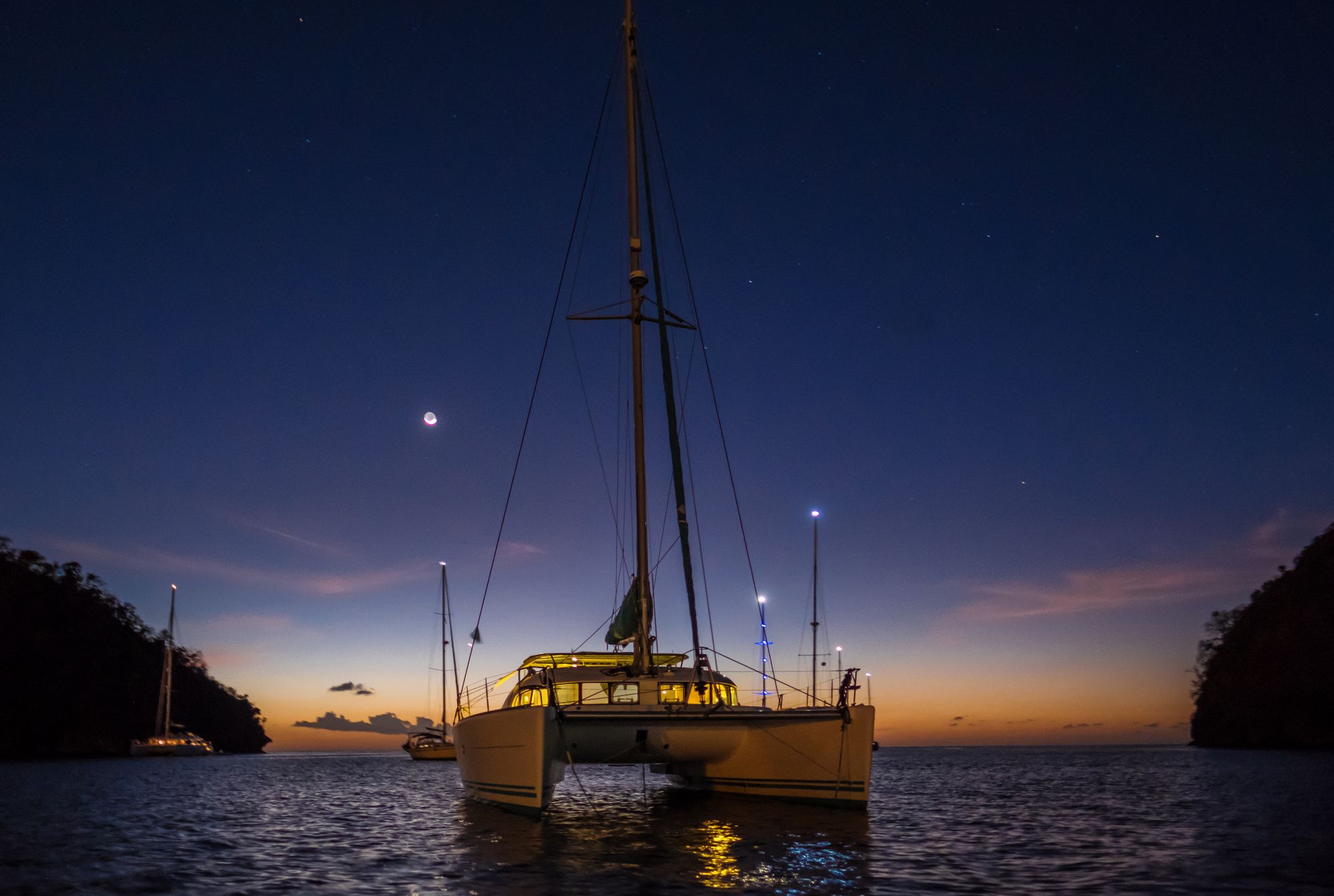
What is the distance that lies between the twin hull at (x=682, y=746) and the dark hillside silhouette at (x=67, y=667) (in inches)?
2320

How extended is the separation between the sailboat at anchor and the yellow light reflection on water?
5.82 ft

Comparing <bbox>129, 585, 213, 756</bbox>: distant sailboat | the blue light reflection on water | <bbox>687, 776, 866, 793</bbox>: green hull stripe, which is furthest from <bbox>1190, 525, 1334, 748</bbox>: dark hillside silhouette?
<bbox>129, 585, 213, 756</bbox>: distant sailboat

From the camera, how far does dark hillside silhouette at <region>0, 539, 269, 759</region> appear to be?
6166 centimetres

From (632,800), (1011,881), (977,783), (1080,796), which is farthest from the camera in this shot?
(977,783)

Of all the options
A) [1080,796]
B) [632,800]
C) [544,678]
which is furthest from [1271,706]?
[544,678]

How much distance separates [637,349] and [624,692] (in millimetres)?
6589

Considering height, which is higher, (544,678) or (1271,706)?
(544,678)

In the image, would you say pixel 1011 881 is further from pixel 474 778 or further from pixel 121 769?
pixel 121 769

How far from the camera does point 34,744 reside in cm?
6531

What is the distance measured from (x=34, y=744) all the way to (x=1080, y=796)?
69.3 metres

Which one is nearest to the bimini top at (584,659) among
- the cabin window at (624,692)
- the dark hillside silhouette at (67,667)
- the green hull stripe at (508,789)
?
the cabin window at (624,692)

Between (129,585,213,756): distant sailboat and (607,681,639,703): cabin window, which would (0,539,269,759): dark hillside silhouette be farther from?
(607,681,639,703): cabin window

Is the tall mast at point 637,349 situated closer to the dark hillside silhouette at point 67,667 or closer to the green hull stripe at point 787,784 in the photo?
the green hull stripe at point 787,784

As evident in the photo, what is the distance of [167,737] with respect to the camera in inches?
2844
